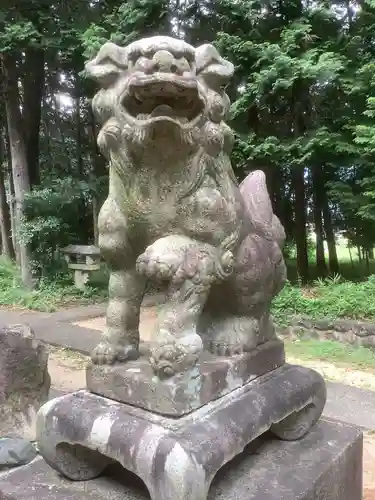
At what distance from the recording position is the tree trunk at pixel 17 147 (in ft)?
28.3

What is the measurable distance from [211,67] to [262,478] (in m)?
1.20

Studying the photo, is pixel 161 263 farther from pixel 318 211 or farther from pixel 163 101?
pixel 318 211

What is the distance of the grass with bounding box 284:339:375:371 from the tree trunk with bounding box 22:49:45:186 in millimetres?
6121

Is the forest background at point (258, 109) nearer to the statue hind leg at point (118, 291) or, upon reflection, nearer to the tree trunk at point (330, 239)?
the tree trunk at point (330, 239)

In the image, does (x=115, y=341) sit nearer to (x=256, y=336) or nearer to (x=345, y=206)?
(x=256, y=336)

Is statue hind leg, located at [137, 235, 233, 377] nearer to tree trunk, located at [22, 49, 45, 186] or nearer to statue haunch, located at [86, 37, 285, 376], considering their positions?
statue haunch, located at [86, 37, 285, 376]

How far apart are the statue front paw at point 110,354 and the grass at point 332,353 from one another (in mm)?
3629

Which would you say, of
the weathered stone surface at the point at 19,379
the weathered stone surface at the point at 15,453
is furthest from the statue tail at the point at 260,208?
the weathered stone surface at the point at 19,379

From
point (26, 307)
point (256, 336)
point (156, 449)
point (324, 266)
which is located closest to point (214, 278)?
point (256, 336)

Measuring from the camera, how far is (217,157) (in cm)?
150

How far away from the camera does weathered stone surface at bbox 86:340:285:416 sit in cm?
137

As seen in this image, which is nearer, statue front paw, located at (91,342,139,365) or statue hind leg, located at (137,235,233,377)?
statue hind leg, located at (137,235,233,377)

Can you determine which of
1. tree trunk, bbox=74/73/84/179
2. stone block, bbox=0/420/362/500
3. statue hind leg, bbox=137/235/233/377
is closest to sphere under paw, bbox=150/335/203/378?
statue hind leg, bbox=137/235/233/377

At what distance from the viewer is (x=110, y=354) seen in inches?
61.4
